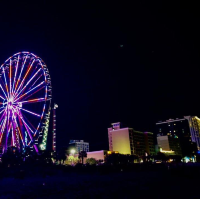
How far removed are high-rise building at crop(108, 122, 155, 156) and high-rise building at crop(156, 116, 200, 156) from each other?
9.61 m

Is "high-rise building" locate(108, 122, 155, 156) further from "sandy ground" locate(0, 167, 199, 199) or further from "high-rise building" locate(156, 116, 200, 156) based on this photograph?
"sandy ground" locate(0, 167, 199, 199)

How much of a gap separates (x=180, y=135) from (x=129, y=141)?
46092mm

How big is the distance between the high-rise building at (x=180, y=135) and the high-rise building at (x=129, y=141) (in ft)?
31.5

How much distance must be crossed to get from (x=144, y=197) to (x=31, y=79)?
1083 inches

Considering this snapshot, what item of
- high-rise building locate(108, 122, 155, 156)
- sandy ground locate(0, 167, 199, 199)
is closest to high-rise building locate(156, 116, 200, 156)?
high-rise building locate(108, 122, 155, 156)

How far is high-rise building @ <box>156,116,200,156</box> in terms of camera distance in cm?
12850

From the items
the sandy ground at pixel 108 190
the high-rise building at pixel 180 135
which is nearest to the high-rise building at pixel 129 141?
the high-rise building at pixel 180 135

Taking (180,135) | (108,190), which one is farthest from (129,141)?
(108,190)

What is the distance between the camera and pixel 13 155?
4197 cm

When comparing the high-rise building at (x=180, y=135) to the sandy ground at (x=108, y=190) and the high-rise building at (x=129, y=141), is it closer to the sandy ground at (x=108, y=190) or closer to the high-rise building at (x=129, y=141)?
the high-rise building at (x=129, y=141)

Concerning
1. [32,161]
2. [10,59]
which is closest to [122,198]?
[10,59]

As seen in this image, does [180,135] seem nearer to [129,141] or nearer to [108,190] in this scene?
[129,141]

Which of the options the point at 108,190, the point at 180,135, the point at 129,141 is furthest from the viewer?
the point at 180,135

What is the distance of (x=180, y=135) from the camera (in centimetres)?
14162
